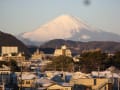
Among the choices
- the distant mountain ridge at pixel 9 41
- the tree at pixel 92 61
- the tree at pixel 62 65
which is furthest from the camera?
the distant mountain ridge at pixel 9 41

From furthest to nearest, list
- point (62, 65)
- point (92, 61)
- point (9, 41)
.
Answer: point (9, 41)
point (62, 65)
point (92, 61)

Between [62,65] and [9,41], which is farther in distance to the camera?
[9,41]

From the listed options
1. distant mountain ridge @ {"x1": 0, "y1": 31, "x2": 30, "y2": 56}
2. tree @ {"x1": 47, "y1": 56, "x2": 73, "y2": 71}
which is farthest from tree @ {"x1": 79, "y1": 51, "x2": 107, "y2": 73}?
distant mountain ridge @ {"x1": 0, "y1": 31, "x2": 30, "y2": 56}

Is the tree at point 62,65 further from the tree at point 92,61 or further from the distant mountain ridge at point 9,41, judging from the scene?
the distant mountain ridge at point 9,41

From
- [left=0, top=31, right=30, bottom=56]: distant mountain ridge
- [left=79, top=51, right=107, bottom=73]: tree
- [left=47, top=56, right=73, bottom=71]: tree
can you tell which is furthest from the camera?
[left=0, top=31, right=30, bottom=56]: distant mountain ridge

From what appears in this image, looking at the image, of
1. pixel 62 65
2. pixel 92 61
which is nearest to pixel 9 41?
pixel 62 65

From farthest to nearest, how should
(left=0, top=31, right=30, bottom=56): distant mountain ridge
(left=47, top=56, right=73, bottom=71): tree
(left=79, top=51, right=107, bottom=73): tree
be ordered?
(left=0, top=31, right=30, bottom=56): distant mountain ridge
(left=47, top=56, right=73, bottom=71): tree
(left=79, top=51, right=107, bottom=73): tree

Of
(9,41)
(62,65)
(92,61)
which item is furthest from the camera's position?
(9,41)

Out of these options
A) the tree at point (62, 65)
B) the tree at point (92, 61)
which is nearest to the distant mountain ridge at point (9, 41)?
the tree at point (62, 65)

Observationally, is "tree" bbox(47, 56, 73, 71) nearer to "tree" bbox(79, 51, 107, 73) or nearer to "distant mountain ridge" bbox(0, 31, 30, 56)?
"tree" bbox(79, 51, 107, 73)

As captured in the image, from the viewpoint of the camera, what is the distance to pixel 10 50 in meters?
129

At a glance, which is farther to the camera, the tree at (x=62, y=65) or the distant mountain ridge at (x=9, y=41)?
the distant mountain ridge at (x=9, y=41)

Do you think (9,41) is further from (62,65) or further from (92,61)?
(92,61)

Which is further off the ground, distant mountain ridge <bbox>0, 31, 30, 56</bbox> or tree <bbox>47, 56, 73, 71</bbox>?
distant mountain ridge <bbox>0, 31, 30, 56</bbox>
